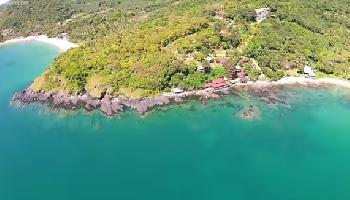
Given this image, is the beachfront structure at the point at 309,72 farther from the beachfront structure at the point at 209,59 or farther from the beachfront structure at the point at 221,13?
the beachfront structure at the point at 221,13

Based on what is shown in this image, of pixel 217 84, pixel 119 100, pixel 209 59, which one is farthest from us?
pixel 209 59

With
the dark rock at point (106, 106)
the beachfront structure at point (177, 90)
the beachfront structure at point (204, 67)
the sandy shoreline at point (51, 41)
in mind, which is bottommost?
the sandy shoreline at point (51, 41)

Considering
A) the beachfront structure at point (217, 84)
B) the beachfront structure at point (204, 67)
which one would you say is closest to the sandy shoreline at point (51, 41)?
the beachfront structure at point (204, 67)

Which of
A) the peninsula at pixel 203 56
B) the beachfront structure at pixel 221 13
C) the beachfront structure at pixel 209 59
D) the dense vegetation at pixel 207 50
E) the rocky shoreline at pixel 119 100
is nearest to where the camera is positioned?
the rocky shoreline at pixel 119 100

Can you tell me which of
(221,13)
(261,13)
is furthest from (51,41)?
(261,13)

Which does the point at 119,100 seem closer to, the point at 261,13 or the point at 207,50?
the point at 207,50

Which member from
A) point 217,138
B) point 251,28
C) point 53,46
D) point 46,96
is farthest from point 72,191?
point 53,46
